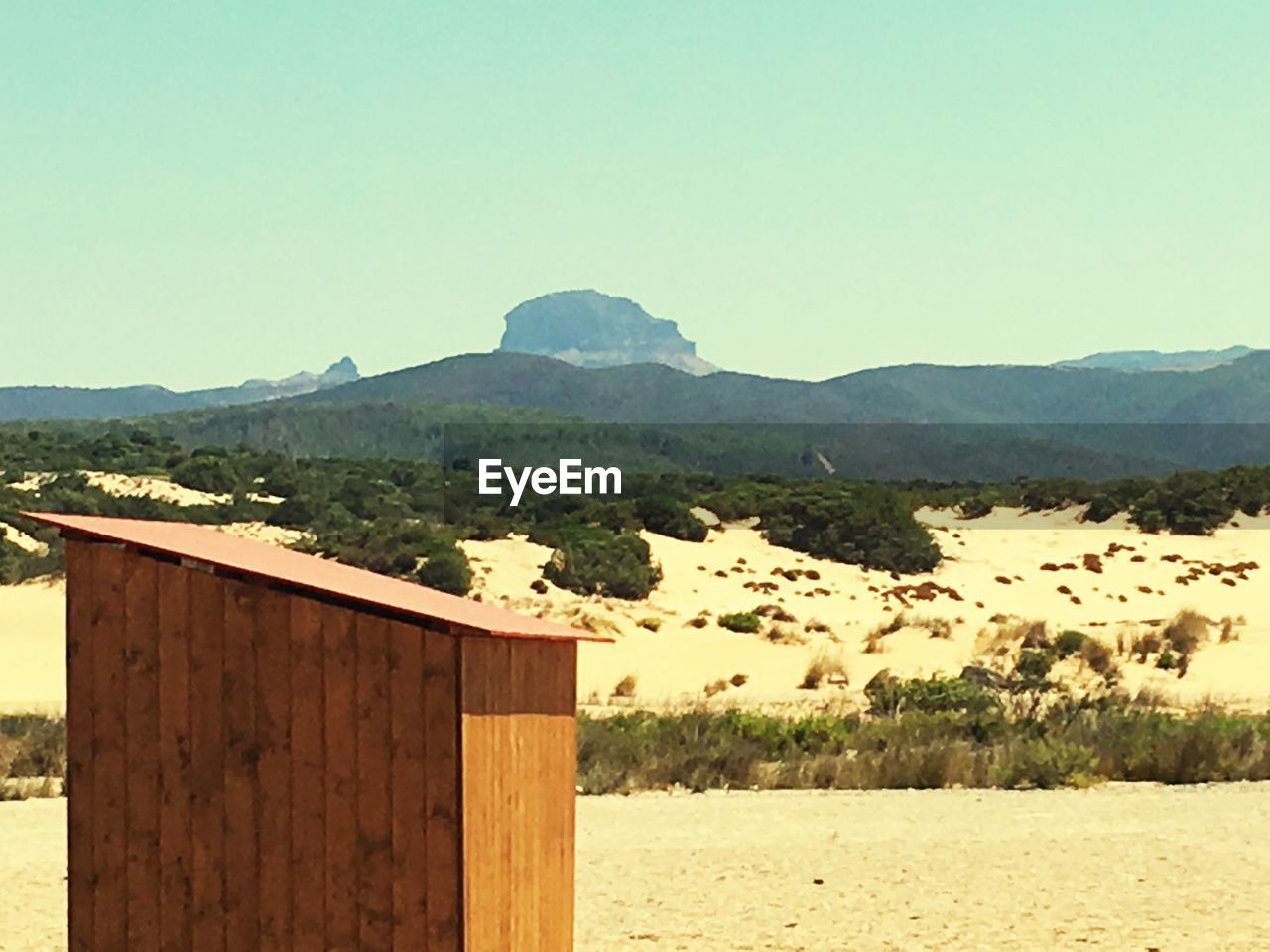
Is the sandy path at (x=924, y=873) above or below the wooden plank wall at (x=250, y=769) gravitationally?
below

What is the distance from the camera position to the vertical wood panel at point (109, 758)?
906 centimetres

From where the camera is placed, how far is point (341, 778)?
868 centimetres

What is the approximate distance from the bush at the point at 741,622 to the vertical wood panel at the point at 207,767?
28250mm

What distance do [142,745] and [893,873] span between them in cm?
625

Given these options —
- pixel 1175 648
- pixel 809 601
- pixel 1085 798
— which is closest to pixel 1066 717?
pixel 1085 798

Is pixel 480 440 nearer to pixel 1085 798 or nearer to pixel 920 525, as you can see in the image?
pixel 920 525

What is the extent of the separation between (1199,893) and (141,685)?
758 centimetres

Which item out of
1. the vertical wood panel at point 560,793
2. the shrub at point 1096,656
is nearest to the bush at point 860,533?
the shrub at point 1096,656

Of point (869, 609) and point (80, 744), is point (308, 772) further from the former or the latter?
point (869, 609)

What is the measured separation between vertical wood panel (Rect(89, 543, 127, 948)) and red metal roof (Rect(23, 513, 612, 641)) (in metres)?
0.21

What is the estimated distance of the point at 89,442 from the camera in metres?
82.1

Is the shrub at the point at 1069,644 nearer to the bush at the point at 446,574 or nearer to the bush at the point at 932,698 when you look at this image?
the bush at the point at 932,698

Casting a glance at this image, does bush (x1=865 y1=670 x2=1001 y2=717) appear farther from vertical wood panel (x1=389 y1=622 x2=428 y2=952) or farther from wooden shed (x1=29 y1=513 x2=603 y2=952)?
vertical wood panel (x1=389 y1=622 x2=428 y2=952)

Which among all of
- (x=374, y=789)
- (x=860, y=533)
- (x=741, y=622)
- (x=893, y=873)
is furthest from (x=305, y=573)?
(x=860, y=533)
